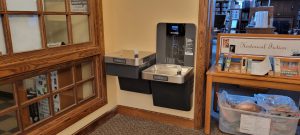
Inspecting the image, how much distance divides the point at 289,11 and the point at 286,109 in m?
7.92

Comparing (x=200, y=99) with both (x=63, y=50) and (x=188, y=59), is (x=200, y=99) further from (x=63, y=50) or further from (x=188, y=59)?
(x=63, y=50)

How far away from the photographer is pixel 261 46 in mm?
2074

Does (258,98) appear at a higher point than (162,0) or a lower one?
lower

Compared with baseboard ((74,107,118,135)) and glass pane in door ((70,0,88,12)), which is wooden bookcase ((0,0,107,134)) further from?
baseboard ((74,107,118,135))

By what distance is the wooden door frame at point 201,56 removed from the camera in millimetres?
2002

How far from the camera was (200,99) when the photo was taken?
219 centimetres

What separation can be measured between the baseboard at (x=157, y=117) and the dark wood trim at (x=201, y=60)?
0.34ft

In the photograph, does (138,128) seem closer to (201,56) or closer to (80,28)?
(201,56)

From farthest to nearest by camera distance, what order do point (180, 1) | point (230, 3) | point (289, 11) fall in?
point (289, 11) < point (230, 3) < point (180, 1)

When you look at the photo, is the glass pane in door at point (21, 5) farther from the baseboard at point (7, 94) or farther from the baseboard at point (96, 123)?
the baseboard at point (96, 123)

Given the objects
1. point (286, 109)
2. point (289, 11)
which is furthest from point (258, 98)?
point (289, 11)

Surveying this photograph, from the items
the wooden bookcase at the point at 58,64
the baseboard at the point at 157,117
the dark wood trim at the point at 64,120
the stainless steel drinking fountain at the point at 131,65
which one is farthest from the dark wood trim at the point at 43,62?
the baseboard at the point at 157,117

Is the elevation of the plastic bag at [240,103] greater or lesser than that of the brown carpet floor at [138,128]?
greater

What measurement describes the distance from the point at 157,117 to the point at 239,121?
2.69 feet
